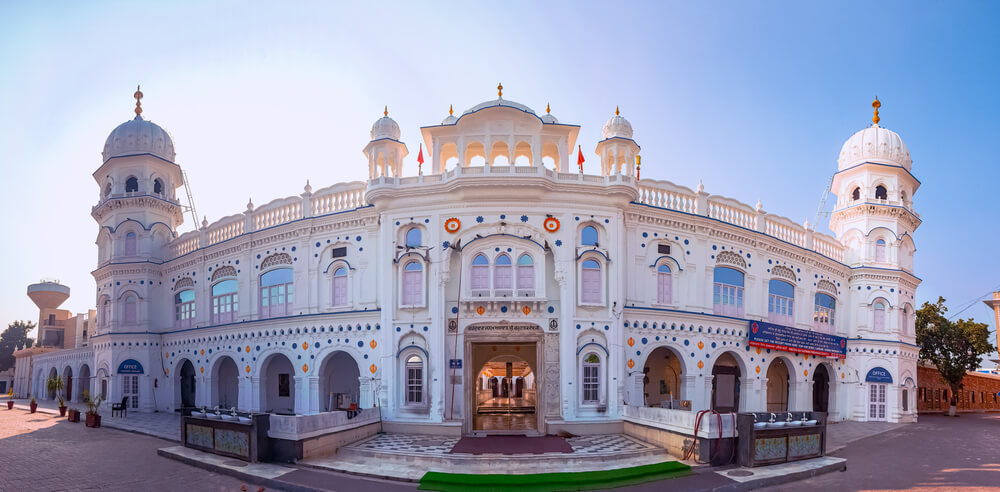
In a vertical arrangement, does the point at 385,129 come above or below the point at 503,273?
above

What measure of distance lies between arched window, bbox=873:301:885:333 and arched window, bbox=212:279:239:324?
92.7 feet

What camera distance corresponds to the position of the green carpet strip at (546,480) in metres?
13.9

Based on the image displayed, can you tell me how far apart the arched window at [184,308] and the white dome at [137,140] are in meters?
7.72

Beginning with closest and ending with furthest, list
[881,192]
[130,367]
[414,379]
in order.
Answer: [414,379] < [130,367] < [881,192]

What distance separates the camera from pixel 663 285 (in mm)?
23500

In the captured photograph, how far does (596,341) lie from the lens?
20984 mm

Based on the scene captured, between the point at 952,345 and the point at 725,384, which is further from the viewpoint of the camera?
the point at 952,345

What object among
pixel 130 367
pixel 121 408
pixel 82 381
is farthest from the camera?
pixel 82 381

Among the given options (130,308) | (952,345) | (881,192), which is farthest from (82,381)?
(952,345)

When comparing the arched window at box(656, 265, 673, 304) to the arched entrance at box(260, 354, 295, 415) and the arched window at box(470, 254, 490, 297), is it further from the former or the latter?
the arched entrance at box(260, 354, 295, 415)

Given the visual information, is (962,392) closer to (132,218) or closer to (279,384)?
(279,384)

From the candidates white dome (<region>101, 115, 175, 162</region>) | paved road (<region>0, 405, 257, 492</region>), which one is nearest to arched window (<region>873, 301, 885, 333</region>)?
paved road (<region>0, 405, 257, 492</region>)

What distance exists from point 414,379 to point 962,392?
37.7m

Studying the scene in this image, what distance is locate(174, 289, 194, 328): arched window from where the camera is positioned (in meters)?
30.4
